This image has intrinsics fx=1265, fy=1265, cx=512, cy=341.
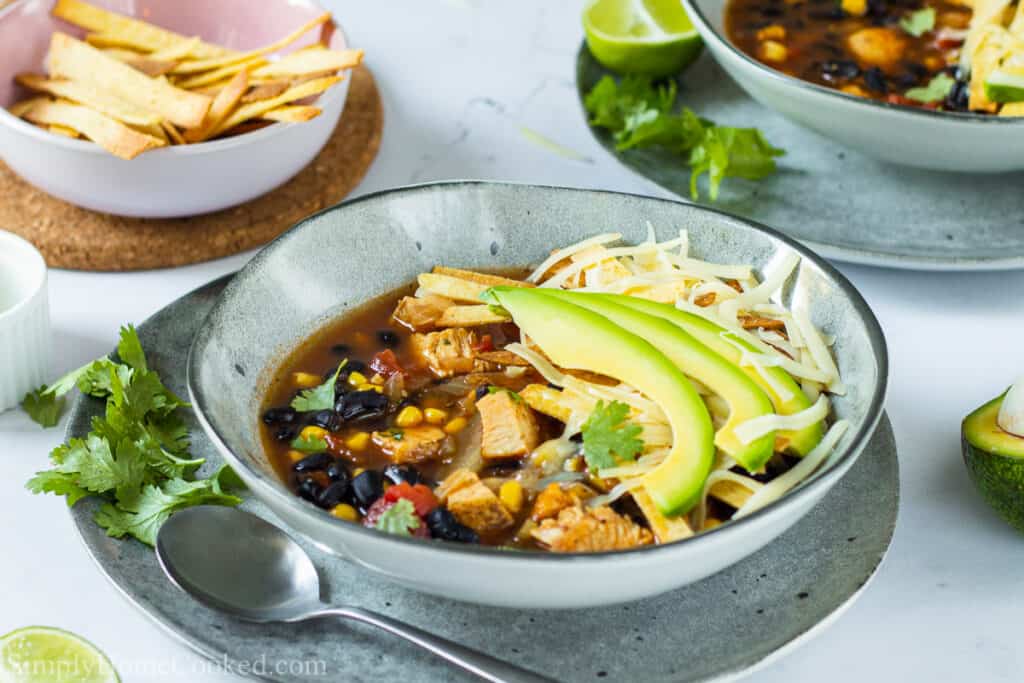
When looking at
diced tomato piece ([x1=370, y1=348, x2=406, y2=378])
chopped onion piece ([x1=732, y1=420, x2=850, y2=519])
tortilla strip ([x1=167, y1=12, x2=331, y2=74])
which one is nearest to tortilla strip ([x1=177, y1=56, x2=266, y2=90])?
tortilla strip ([x1=167, y1=12, x2=331, y2=74])

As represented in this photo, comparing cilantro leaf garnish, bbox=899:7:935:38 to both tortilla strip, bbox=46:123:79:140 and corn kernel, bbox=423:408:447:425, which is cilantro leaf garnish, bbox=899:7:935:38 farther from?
tortilla strip, bbox=46:123:79:140

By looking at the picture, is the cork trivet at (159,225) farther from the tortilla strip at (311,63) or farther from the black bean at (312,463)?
the black bean at (312,463)

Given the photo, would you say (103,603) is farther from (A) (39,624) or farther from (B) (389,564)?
(B) (389,564)

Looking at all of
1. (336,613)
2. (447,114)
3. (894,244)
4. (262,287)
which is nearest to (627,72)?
(447,114)

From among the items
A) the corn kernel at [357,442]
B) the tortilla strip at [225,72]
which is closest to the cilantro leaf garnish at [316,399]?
the corn kernel at [357,442]

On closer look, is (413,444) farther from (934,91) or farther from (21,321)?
(934,91)
